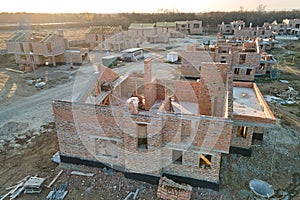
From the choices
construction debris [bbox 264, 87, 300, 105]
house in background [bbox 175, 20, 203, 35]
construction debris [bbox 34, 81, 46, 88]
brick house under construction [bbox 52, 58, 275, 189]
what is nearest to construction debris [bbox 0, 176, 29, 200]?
brick house under construction [bbox 52, 58, 275, 189]

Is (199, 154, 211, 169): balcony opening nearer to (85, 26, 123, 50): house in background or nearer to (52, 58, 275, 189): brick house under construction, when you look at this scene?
(52, 58, 275, 189): brick house under construction

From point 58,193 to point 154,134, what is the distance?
5.77 meters

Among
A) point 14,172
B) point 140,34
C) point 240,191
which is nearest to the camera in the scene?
point 240,191

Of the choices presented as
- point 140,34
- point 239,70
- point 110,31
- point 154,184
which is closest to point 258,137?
point 154,184

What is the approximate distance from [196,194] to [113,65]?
27191 millimetres

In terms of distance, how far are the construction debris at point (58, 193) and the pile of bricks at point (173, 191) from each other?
4780 mm

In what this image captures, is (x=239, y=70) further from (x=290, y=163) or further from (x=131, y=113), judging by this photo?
(x=131, y=113)

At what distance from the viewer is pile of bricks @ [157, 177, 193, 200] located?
1055 cm

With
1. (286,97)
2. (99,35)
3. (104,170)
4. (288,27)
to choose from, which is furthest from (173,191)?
(288,27)

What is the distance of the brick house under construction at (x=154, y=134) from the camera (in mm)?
10445

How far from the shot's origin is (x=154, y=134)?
1052cm

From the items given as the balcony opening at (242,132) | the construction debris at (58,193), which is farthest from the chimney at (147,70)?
the construction debris at (58,193)

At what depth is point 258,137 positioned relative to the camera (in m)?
15.2

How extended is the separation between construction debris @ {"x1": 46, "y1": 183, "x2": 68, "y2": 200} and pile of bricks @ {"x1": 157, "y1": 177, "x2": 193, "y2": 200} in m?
4.78
